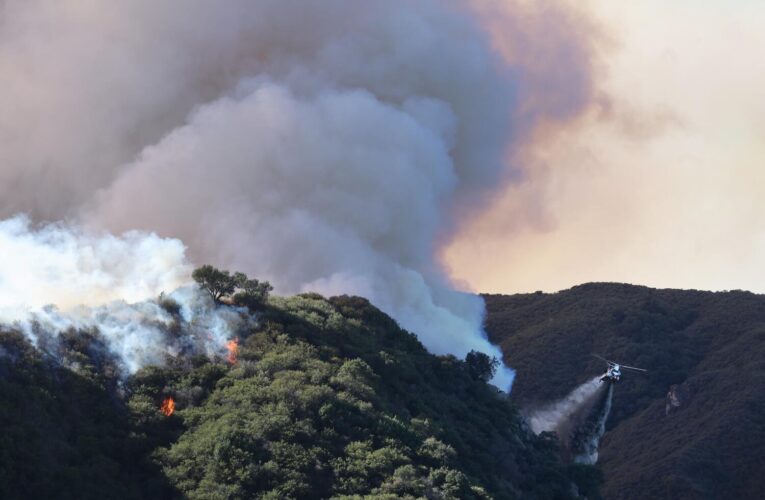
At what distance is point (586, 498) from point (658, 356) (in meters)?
53.8

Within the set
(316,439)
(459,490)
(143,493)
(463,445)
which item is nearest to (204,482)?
(143,493)

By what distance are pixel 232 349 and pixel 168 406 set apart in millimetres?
8189

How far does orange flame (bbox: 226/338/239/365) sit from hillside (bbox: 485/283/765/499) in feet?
155

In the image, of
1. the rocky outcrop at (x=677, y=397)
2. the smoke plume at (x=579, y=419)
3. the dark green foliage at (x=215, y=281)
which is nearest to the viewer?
the dark green foliage at (x=215, y=281)

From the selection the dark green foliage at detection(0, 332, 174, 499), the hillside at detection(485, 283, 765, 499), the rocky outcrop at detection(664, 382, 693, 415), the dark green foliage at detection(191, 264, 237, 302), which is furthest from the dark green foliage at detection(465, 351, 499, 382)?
the dark green foliage at detection(0, 332, 174, 499)

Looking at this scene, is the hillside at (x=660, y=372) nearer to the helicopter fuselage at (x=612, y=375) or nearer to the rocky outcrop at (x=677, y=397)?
the rocky outcrop at (x=677, y=397)

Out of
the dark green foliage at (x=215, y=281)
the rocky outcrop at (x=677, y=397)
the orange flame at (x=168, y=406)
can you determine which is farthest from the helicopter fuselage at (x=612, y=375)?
the orange flame at (x=168, y=406)

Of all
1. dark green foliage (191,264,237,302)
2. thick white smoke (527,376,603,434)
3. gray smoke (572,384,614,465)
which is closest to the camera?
dark green foliage (191,264,237,302)

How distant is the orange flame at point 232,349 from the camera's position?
86125 millimetres

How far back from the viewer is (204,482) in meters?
71.9

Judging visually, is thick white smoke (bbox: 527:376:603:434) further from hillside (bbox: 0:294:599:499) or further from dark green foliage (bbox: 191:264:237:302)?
dark green foliage (bbox: 191:264:237:302)

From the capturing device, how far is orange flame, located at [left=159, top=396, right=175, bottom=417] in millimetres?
79562

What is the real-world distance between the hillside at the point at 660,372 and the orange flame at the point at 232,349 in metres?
47.2

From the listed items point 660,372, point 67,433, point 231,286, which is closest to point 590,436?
point 660,372
